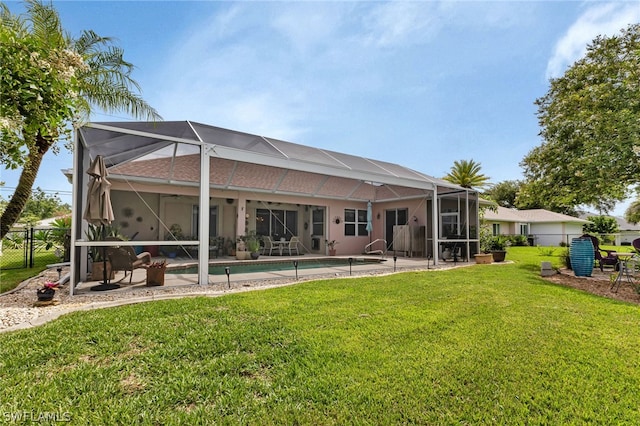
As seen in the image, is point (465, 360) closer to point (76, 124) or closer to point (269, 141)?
point (76, 124)

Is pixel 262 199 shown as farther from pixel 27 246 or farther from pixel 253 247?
pixel 27 246

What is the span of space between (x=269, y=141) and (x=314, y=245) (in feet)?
27.4

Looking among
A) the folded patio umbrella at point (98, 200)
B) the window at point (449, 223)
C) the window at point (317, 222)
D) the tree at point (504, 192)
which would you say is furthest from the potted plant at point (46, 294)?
the tree at point (504, 192)

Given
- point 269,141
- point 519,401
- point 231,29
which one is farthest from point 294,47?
point 519,401

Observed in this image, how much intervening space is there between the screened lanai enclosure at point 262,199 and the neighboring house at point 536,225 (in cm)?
1715

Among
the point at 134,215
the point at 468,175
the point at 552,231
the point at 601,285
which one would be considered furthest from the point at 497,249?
the point at 552,231

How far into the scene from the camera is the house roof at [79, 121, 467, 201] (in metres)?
7.09

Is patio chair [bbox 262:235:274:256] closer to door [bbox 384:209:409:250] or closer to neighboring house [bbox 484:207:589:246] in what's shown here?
door [bbox 384:209:409:250]

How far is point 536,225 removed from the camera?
35031 mm

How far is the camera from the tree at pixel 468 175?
21.6m

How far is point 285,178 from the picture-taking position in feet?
46.4

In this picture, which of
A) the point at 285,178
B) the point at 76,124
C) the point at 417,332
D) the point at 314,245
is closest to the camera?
the point at 417,332

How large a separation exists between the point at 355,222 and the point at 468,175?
9782 mm

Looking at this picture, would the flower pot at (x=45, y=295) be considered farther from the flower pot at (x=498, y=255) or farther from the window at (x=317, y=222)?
the flower pot at (x=498, y=255)
